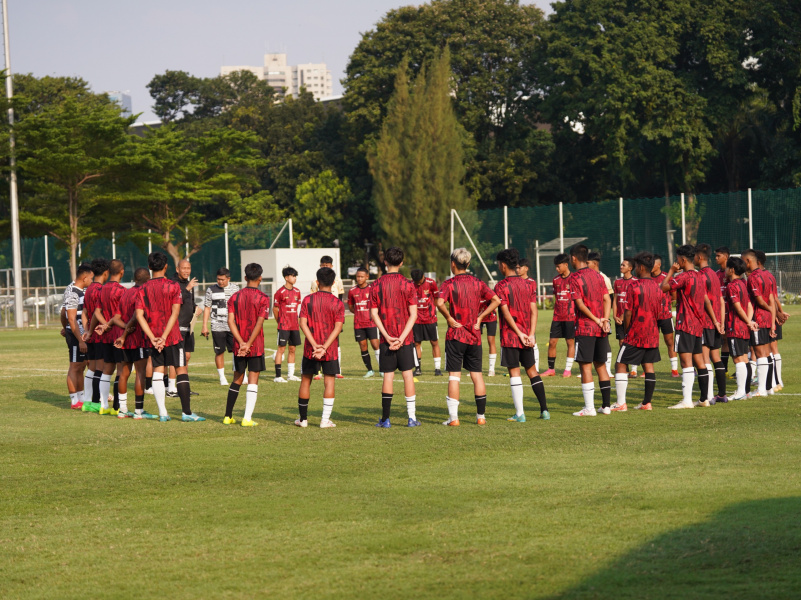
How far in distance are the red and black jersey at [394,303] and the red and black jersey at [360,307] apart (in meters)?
5.92

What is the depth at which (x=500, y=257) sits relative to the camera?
11531 mm

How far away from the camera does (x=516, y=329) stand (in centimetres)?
1141

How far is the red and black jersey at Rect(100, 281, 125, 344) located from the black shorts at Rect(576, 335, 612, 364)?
19.2 feet

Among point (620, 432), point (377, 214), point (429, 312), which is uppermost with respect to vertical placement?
point (377, 214)

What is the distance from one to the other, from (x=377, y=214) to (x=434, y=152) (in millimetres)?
5614

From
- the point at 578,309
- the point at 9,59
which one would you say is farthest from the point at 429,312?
the point at 9,59

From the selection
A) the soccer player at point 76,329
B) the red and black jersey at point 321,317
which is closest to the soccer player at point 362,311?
the soccer player at point 76,329

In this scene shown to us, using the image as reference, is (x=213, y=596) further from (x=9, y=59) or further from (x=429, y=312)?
(x=9, y=59)

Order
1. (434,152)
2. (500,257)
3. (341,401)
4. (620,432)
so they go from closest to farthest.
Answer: (620,432)
(500,257)
(341,401)
(434,152)

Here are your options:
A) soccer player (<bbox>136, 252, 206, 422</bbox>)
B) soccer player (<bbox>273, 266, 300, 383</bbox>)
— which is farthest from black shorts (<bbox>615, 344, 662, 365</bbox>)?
soccer player (<bbox>273, 266, 300, 383</bbox>)

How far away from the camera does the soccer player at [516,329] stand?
1144 centimetres

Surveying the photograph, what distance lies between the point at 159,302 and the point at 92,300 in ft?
5.18

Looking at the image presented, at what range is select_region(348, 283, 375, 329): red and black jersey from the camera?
56.4 feet

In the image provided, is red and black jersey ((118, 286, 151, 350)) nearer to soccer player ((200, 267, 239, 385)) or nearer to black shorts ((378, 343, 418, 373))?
black shorts ((378, 343, 418, 373))
